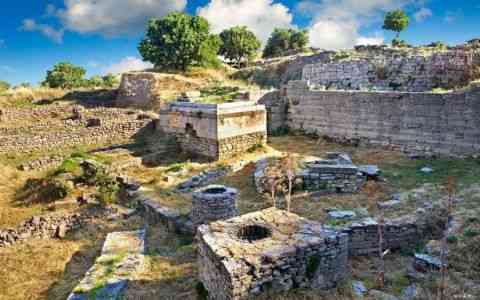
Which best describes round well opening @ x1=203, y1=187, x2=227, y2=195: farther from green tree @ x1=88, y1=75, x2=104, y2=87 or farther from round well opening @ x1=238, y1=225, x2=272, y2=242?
green tree @ x1=88, y1=75, x2=104, y2=87

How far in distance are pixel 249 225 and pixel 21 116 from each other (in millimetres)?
16250

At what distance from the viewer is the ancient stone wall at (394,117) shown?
443 inches

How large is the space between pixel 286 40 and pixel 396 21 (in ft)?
50.9

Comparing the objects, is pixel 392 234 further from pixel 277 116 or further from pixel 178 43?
pixel 178 43

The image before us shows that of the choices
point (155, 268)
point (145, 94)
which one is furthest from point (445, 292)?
point (145, 94)

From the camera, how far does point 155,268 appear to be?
22.0 ft

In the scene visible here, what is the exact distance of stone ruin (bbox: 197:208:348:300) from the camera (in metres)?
4.79

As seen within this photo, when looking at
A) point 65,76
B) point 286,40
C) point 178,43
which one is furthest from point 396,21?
point 65,76

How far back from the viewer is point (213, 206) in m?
7.71

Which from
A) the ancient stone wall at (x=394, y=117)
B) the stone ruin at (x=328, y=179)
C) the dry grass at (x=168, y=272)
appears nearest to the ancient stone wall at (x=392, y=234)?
the stone ruin at (x=328, y=179)

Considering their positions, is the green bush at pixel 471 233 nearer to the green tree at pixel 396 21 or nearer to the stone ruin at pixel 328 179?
the stone ruin at pixel 328 179

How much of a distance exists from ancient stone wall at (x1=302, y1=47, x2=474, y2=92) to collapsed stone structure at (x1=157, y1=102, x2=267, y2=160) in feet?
20.2

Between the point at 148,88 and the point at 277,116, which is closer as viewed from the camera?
the point at 277,116

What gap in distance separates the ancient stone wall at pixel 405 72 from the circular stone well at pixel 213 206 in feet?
36.2
